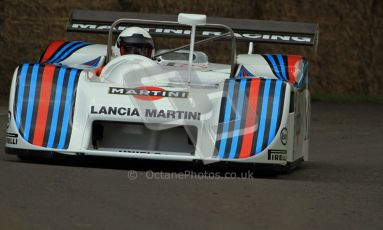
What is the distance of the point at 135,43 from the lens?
10.2 meters

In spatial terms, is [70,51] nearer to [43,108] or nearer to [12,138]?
[43,108]

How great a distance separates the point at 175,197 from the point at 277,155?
1.56 m

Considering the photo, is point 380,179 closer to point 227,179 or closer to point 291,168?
point 291,168

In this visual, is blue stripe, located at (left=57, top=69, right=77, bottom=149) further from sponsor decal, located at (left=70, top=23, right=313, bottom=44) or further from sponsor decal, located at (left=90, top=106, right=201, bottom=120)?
sponsor decal, located at (left=70, top=23, right=313, bottom=44)

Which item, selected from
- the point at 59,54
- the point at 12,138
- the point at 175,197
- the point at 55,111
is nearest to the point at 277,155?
the point at 175,197

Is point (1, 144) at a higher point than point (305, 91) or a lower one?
lower

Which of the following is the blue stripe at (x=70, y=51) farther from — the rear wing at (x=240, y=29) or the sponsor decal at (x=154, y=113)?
the sponsor decal at (x=154, y=113)

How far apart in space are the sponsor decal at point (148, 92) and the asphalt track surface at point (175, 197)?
56 cm

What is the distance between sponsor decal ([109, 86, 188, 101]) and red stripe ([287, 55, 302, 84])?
5.02 ft

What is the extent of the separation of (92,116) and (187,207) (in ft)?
6.48

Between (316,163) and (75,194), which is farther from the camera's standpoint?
(316,163)

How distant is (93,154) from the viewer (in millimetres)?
8656

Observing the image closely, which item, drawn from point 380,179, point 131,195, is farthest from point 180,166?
point 131,195

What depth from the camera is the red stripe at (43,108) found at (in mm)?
8820
